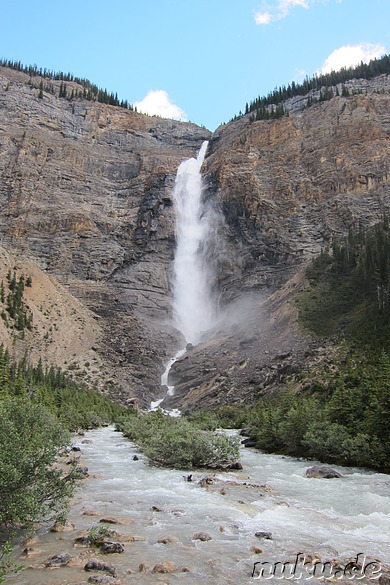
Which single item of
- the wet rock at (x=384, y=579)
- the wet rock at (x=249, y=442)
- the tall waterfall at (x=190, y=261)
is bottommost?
the wet rock at (x=249, y=442)

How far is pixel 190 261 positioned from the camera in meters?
Answer: 92.2

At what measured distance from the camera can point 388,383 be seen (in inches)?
847

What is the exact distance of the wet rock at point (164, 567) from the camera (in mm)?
8312

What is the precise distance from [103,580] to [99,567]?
565 millimetres

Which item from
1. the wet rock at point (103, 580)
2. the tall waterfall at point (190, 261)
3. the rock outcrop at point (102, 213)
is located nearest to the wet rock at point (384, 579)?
the wet rock at point (103, 580)

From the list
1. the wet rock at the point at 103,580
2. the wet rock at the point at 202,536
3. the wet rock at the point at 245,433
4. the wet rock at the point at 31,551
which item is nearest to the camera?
the wet rock at the point at 103,580

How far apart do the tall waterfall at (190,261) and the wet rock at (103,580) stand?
69040 mm

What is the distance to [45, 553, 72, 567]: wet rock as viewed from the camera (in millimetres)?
8406

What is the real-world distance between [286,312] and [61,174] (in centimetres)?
6428

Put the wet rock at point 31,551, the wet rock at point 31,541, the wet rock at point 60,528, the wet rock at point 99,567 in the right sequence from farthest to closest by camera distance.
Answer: the wet rock at point 60,528 → the wet rock at point 31,541 → the wet rock at point 31,551 → the wet rock at point 99,567

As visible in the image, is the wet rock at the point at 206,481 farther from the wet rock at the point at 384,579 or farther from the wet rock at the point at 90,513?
the wet rock at the point at 384,579

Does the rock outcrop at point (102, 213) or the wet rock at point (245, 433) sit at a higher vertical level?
the rock outcrop at point (102, 213)

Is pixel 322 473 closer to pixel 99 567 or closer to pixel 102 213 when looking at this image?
pixel 99 567

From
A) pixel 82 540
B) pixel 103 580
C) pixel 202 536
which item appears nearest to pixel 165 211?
pixel 202 536
